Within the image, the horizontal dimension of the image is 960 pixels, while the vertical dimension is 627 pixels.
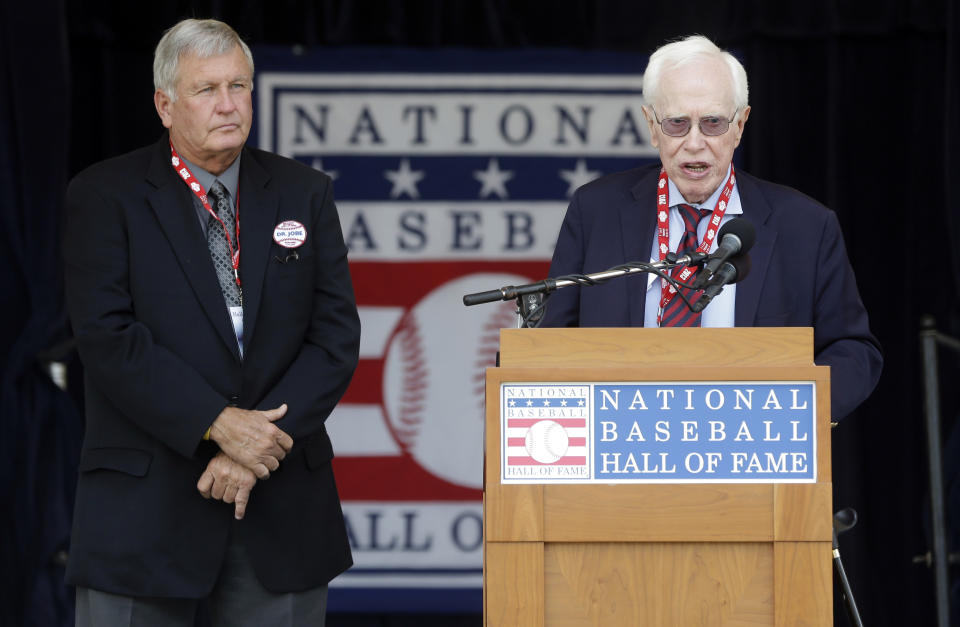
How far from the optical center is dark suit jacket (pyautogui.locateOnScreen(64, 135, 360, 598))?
266cm

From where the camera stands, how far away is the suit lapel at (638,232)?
2615mm

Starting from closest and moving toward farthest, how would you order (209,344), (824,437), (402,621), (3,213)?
1. (824,437)
2. (209,344)
3. (3,213)
4. (402,621)

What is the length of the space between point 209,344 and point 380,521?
2.03m

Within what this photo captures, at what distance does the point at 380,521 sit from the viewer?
4633mm

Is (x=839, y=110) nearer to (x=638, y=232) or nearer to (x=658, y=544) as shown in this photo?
(x=638, y=232)

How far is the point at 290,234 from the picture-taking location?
281 cm

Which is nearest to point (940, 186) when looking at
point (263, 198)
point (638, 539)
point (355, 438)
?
point (355, 438)

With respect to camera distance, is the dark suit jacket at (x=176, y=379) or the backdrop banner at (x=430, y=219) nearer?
the dark suit jacket at (x=176, y=379)

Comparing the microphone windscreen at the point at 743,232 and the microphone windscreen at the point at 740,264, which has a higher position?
the microphone windscreen at the point at 743,232

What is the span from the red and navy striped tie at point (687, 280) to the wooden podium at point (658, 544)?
0.39 meters

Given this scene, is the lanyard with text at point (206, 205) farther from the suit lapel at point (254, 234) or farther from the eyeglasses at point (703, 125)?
the eyeglasses at point (703, 125)

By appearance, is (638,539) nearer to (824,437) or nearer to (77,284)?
(824,437)

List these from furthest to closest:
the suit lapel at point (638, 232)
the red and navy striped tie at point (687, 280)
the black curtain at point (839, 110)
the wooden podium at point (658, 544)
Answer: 1. the black curtain at point (839, 110)
2. the suit lapel at point (638, 232)
3. the red and navy striped tie at point (687, 280)
4. the wooden podium at point (658, 544)

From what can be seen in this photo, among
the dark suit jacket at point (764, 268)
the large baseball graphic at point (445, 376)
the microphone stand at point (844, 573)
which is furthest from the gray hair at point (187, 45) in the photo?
the large baseball graphic at point (445, 376)
